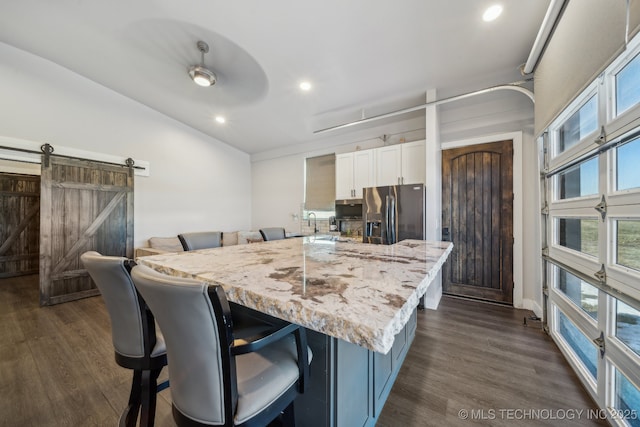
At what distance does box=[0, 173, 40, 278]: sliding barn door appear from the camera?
4.95 meters

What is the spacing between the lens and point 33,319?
2.81 meters

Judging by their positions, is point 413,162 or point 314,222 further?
point 314,222

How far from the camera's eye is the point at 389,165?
382cm

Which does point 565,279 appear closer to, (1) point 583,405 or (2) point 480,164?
(1) point 583,405

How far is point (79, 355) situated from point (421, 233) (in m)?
3.91

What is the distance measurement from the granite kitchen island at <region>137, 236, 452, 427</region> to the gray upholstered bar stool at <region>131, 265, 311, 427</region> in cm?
14

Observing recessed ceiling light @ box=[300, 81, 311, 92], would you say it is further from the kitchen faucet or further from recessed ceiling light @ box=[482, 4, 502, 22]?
the kitchen faucet

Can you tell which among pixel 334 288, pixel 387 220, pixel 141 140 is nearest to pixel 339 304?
pixel 334 288

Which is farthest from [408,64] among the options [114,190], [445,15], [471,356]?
[114,190]

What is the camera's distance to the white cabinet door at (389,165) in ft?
12.2

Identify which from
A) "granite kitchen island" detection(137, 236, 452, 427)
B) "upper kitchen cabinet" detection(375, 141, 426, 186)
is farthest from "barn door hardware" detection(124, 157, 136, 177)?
"upper kitchen cabinet" detection(375, 141, 426, 186)

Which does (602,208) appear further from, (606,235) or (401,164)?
(401,164)

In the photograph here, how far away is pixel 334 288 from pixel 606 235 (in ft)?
6.26

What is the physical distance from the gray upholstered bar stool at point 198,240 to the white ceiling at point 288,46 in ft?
7.28
